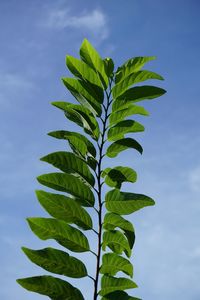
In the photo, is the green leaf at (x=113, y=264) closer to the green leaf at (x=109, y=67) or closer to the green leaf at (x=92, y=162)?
the green leaf at (x=92, y=162)

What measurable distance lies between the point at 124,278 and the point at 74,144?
83 centimetres

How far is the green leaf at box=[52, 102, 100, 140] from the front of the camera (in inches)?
114

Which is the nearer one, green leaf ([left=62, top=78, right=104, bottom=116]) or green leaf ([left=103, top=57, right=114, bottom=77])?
green leaf ([left=62, top=78, right=104, bottom=116])

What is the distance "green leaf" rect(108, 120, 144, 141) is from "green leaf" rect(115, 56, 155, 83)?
1.08 ft

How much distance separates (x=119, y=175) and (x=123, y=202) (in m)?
0.24

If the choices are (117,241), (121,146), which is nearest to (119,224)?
(117,241)

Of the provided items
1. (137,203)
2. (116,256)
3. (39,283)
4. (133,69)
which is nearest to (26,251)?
(39,283)

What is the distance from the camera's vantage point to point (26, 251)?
2.28 meters

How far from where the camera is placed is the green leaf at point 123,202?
100.0 inches

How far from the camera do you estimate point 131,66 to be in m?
3.05

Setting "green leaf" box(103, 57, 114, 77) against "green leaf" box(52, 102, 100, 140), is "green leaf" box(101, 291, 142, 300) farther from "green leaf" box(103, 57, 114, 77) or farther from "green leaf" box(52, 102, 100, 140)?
"green leaf" box(103, 57, 114, 77)

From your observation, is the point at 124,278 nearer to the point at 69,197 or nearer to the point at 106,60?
the point at 69,197

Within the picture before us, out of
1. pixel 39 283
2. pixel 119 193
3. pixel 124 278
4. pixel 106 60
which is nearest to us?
pixel 39 283

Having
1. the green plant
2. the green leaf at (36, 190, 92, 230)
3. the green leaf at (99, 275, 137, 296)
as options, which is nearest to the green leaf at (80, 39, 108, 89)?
the green plant
